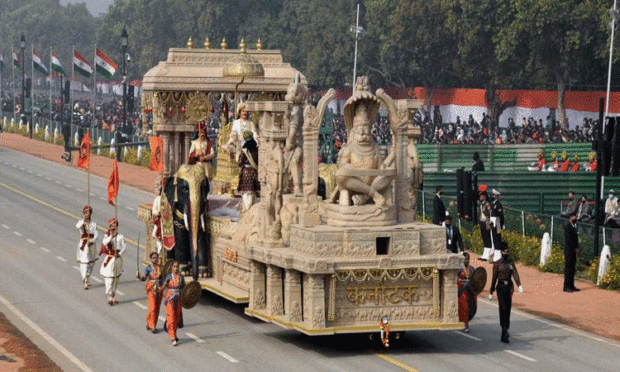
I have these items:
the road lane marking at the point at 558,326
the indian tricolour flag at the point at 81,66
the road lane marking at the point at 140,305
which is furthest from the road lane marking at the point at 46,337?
the indian tricolour flag at the point at 81,66

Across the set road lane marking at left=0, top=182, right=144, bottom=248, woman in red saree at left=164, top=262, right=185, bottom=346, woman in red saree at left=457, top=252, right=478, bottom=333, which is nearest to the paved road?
woman in red saree at left=164, top=262, right=185, bottom=346

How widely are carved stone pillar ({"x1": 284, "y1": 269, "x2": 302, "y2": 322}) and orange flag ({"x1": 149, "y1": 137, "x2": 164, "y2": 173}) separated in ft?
26.0

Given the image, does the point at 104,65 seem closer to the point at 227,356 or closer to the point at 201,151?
the point at 201,151

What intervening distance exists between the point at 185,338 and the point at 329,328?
3.55m

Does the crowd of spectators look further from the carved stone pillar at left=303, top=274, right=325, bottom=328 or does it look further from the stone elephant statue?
the carved stone pillar at left=303, top=274, right=325, bottom=328

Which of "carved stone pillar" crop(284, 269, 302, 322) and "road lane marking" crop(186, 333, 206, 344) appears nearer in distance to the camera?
"carved stone pillar" crop(284, 269, 302, 322)

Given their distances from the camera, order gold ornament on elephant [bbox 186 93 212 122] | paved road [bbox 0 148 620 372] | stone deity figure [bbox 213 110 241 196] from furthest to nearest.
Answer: stone deity figure [bbox 213 110 241 196], gold ornament on elephant [bbox 186 93 212 122], paved road [bbox 0 148 620 372]

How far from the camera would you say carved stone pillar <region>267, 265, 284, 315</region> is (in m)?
27.0

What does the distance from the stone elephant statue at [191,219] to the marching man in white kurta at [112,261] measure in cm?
121

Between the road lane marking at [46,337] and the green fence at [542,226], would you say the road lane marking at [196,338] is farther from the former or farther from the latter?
the green fence at [542,226]

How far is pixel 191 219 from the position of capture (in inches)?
1243

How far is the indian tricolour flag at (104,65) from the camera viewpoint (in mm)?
70188

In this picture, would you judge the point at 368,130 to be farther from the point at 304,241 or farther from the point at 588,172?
the point at 588,172

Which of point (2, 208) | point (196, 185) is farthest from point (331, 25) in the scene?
point (196, 185)
